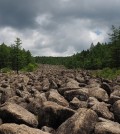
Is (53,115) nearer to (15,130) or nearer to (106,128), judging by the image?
(106,128)

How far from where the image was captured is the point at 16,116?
558 inches

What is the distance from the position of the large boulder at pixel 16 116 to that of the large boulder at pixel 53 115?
1.33ft

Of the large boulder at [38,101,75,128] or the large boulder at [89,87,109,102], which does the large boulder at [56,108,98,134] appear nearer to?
the large boulder at [38,101,75,128]

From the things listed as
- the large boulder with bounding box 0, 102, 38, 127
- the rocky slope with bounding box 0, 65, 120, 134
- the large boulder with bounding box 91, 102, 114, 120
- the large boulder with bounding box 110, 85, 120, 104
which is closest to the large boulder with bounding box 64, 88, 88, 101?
the rocky slope with bounding box 0, 65, 120, 134

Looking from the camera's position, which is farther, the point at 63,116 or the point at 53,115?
the point at 53,115

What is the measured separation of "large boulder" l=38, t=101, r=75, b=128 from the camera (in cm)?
1440

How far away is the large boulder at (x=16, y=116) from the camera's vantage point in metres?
14.1

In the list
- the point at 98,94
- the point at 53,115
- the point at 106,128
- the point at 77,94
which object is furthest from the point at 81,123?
the point at 98,94

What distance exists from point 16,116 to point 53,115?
161cm

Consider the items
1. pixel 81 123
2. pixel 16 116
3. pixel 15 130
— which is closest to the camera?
pixel 15 130

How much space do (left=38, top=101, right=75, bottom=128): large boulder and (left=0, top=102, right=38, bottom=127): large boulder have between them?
41 cm

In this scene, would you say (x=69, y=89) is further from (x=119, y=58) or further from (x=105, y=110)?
(x=119, y=58)

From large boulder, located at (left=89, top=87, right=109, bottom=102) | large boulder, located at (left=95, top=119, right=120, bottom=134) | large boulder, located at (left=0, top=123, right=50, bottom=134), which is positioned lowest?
large boulder, located at (left=95, top=119, right=120, bottom=134)

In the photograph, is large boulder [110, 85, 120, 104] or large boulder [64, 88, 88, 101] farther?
large boulder [64, 88, 88, 101]
